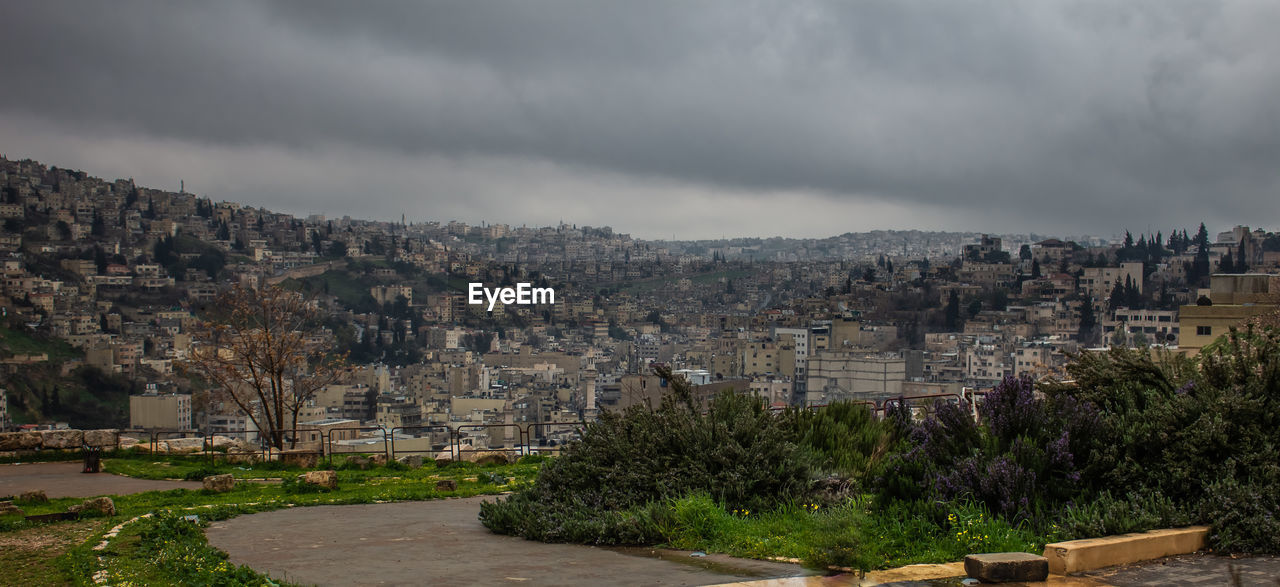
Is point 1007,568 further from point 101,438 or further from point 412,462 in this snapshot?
point 101,438

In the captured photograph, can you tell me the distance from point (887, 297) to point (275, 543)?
108786 mm

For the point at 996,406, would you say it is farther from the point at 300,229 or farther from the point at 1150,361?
the point at 300,229

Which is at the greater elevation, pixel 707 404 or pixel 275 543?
pixel 707 404

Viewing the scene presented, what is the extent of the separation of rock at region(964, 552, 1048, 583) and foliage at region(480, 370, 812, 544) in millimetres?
2325

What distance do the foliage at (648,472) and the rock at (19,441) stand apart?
13186 mm

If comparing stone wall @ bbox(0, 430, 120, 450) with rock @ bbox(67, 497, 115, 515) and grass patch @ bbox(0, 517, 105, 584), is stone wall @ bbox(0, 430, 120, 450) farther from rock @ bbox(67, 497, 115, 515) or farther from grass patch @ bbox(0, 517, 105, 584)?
grass patch @ bbox(0, 517, 105, 584)

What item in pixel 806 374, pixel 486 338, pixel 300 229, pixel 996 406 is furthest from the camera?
pixel 300 229

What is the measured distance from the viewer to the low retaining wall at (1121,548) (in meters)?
5.55

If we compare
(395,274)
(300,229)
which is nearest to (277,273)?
(395,274)

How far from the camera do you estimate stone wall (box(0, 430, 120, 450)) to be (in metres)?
17.8

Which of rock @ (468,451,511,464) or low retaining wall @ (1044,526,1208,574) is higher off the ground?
low retaining wall @ (1044,526,1208,574)

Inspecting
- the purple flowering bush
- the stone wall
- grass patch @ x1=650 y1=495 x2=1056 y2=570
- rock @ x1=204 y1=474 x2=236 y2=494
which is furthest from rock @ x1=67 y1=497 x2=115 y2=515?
the stone wall

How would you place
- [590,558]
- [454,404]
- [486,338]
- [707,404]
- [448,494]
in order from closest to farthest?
[590,558] < [707,404] < [448,494] < [454,404] < [486,338]

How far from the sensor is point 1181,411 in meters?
7.07
